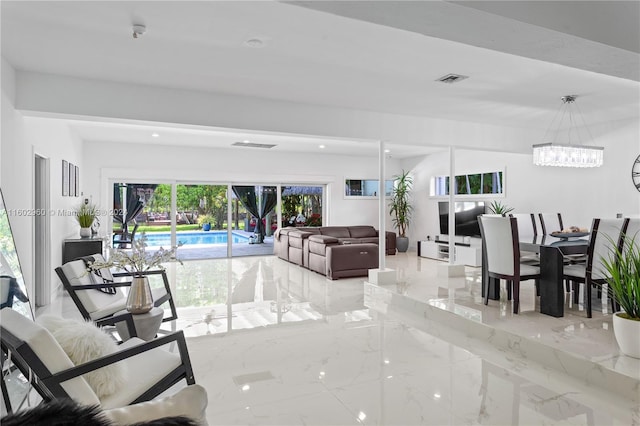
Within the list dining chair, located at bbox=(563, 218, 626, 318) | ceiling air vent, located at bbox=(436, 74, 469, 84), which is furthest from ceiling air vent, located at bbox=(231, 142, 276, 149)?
dining chair, located at bbox=(563, 218, 626, 318)

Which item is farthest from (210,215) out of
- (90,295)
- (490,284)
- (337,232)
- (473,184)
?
(490,284)

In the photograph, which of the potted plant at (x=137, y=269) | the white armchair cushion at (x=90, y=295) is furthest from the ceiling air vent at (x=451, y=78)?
the white armchair cushion at (x=90, y=295)

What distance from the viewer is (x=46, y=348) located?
170cm

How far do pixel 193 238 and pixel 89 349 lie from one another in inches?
310

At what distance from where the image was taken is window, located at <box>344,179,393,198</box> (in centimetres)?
1098

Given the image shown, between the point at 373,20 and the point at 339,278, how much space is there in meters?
5.33

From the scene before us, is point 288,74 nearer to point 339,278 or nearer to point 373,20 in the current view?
point 373,20

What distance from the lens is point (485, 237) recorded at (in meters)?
4.56

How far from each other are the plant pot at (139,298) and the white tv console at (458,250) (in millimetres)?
5365

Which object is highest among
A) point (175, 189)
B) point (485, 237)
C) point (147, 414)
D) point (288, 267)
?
point (175, 189)

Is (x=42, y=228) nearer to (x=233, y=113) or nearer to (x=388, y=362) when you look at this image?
(x=233, y=113)

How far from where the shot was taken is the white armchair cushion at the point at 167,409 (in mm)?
1249

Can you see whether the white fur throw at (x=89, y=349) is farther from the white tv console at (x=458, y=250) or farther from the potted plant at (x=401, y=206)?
the potted plant at (x=401, y=206)

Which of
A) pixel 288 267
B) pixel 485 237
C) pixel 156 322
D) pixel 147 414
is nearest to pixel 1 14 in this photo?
pixel 156 322
